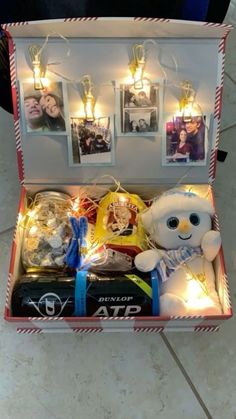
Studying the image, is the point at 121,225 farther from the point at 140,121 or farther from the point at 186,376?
the point at 186,376

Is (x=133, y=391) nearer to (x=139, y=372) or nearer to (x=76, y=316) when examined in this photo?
(x=139, y=372)

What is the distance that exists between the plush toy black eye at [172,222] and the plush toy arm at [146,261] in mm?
62

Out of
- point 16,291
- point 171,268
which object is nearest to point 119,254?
point 171,268

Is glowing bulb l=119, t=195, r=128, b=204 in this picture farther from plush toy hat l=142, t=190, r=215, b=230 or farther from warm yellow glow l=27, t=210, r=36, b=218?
warm yellow glow l=27, t=210, r=36, b=218

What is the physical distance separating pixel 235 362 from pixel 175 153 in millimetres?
438

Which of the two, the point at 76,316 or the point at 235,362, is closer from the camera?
the point at 76,316

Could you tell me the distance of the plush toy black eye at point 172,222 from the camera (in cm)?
106

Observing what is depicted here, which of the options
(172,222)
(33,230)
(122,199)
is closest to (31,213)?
(33,230)

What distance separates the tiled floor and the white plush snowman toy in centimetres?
14

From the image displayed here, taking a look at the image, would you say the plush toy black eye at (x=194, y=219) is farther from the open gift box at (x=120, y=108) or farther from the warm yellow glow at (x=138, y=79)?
the warm yellow glow at (x=138, y=79)

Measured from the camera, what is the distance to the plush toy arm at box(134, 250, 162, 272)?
1028mm

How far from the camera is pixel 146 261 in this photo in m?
1.03

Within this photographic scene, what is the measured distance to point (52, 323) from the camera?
1.00 meters

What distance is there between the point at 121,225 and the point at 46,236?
15cm
